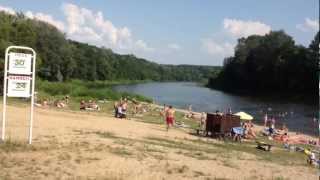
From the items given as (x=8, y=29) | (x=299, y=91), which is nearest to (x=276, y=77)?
(x=299, y=91)

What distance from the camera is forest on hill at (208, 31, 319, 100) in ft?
352

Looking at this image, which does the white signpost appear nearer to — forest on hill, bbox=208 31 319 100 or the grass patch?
the grass patch

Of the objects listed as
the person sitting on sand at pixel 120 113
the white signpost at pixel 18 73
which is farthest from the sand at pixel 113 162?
the person sitting on sand at pixel 120 113

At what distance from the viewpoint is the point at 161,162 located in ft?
48.6

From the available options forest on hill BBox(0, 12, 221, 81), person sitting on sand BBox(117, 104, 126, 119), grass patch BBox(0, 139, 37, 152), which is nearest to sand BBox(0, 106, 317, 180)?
grass patch BBox(0, 139, 37, 152)

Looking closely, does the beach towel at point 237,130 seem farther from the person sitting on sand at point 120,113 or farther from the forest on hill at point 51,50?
the forest on hill at point 51,50

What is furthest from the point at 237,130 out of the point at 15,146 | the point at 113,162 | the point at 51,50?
the point at 51,50

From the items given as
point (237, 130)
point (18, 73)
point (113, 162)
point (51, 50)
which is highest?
point (51, 50)

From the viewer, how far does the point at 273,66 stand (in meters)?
122

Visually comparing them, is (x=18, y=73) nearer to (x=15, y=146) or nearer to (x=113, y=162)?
(x=15, y=146)

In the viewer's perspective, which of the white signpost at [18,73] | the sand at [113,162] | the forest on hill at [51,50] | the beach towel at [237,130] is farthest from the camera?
the forest on hill at [51,50]

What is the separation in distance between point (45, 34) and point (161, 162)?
90023 millimetres

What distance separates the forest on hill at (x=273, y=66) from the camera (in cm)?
10725

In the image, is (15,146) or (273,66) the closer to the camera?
(15,146)
